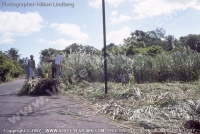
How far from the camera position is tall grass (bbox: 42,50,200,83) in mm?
13273

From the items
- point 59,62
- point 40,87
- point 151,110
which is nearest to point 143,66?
point 59,62

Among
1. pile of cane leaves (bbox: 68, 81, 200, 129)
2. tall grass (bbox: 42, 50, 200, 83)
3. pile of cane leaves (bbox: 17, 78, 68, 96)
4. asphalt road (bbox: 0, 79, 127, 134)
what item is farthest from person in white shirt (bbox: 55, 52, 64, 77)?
asphalt road (bbox: 0, 79, 127, 134)

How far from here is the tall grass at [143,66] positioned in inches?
523

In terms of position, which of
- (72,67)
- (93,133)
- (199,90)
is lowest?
(93,133)

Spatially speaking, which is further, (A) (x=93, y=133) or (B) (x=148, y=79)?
(B) (x=148, y=79)

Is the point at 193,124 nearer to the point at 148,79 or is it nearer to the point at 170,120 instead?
the point at 170,120

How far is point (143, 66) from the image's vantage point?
14.1 m

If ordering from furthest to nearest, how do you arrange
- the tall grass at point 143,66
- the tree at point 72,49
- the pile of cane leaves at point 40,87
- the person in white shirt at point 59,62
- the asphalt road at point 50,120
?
the tree at point 72,49 < the tall grass at point 143,66 < the person in white shirt at point 59,62 < the pile of cane leaves at point 40,87 < the asphalt road at point 50,120

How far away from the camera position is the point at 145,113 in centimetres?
544

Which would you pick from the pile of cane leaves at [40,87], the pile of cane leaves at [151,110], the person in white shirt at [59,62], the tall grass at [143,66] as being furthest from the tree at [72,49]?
the pile of cane leaves at [151,110]

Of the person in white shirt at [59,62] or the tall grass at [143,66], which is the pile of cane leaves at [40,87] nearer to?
the person in white shirt at [59,62]

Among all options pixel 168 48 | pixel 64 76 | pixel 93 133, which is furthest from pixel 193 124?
pixel 168 48

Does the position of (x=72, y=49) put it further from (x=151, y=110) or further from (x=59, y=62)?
(x=151, y=110)

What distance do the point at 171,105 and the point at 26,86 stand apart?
19.7 ft
